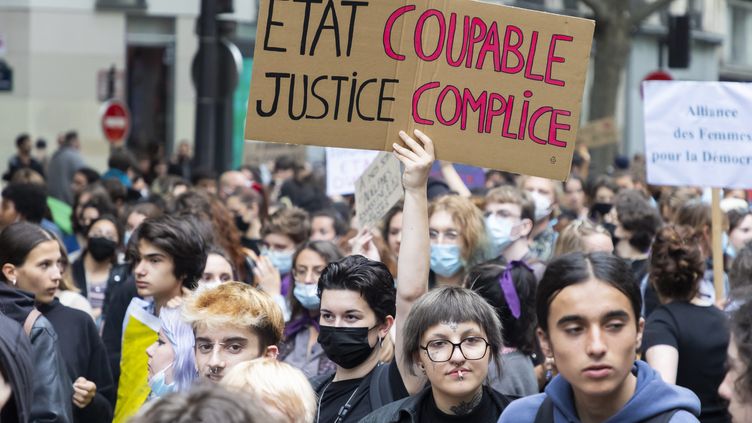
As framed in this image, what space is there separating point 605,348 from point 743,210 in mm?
5782

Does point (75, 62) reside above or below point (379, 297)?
above

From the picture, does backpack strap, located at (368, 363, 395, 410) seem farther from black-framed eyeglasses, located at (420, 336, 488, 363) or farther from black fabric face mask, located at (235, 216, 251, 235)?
black fabric face mask, located at (235, 216, 251, 235)

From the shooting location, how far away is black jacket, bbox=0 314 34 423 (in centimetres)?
386

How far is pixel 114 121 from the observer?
23359 millimetres

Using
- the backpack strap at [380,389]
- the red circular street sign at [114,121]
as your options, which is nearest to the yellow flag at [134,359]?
the backpack strap at [380,389]

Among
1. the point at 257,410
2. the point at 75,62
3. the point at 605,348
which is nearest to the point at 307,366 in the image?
the point at 605,348

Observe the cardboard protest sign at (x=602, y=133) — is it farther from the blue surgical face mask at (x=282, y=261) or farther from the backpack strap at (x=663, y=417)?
the backpack strap at (x=663, y=417)

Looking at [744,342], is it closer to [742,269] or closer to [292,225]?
[742,269]

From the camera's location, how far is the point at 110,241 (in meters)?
8.97

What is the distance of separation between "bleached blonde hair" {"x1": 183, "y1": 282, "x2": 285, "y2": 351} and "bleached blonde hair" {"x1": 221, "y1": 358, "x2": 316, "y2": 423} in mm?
888

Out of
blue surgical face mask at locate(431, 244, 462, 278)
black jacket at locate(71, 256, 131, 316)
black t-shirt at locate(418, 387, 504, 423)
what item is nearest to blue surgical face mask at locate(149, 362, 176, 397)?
black t-shirt at locate(418, 387, 504, 423)

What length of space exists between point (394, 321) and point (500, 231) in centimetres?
219

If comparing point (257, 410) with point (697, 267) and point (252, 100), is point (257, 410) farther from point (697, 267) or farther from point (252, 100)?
point (697, 267)

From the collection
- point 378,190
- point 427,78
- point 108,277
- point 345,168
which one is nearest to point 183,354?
point 378,190
